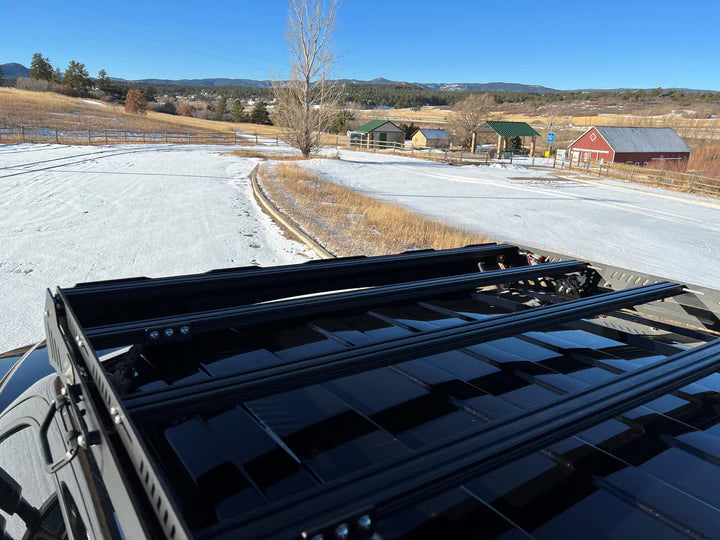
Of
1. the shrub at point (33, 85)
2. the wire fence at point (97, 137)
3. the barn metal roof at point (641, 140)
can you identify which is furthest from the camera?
the shrub at point (33, 85)

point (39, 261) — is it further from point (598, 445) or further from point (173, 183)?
point (173, 183)

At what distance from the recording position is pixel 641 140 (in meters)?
51.8

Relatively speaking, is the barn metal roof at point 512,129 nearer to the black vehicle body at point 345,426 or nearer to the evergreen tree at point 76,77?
the black vehicle body at point 345,426

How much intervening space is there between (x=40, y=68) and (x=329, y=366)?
11649 centimetres

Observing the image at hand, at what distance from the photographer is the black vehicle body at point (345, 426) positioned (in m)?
1.05

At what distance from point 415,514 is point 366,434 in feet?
1.11

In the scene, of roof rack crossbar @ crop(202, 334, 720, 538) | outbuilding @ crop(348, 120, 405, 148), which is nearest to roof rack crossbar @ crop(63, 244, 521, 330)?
roof rack crossbar @ crop(202, 334, 720, 538)

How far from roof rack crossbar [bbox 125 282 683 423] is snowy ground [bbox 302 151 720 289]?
11170 mm

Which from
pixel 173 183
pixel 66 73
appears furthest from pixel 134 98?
pixel 173 183

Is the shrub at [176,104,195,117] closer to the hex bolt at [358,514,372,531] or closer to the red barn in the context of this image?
the red barn

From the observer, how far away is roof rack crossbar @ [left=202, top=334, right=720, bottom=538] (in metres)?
0.89

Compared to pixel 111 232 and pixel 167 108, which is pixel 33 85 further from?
pixel 111 232

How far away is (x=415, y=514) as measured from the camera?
1170 millimetres

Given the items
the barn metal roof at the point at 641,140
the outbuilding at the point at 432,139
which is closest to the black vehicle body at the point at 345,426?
the barn metal roof at the point at 641,140
